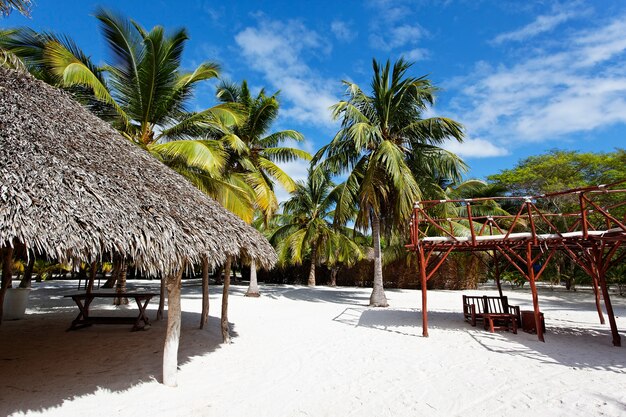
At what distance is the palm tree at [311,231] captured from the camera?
2098cm

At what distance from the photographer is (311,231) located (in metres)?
21.0

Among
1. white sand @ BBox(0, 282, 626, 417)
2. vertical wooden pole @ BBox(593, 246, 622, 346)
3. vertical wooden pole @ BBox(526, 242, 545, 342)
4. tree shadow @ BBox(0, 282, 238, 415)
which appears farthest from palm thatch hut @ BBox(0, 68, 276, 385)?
vertical wooden pole @ BBox(593, 246, 622, 346)

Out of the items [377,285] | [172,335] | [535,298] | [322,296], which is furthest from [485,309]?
[322,296]

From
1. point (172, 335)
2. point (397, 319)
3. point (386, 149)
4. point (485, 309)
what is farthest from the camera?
point (386, 149)

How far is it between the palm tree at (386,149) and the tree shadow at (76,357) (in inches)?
268

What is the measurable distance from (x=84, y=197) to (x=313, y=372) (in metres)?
3.86

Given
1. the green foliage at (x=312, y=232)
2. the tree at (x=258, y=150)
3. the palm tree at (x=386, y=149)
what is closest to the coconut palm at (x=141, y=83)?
the tree at (x=258, y=150)

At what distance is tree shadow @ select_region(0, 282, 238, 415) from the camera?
13.6ft

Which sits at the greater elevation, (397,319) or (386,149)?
(386,149)

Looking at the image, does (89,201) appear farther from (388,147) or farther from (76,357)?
(388,147)

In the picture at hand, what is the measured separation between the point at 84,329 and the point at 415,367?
691 cm

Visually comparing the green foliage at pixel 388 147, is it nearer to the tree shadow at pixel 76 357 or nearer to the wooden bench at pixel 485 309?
the wooden bench at pixel 485 309

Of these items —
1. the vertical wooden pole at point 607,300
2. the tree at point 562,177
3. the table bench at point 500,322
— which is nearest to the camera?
the vertical wooden pole at point 607,300

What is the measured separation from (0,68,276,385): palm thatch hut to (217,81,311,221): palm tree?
823cm
